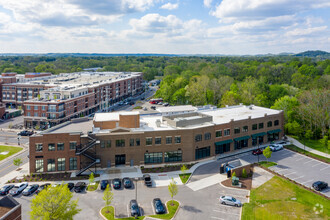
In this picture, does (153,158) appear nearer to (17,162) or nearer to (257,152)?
(257,152)

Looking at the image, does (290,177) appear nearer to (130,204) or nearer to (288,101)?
(130,204)

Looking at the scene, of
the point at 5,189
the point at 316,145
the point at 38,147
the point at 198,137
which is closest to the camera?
the point at 5,189

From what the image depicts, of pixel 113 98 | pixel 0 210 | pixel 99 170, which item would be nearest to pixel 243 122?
pixel 99 170

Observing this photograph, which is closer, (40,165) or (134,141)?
(40,165)

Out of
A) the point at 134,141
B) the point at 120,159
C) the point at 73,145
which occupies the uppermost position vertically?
the point at 134,141

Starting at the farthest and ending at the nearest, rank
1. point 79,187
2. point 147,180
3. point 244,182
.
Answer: point 244,182 → point 147,180 → point 79,187

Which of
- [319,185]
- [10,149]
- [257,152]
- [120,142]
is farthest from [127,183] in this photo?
[10,149]
